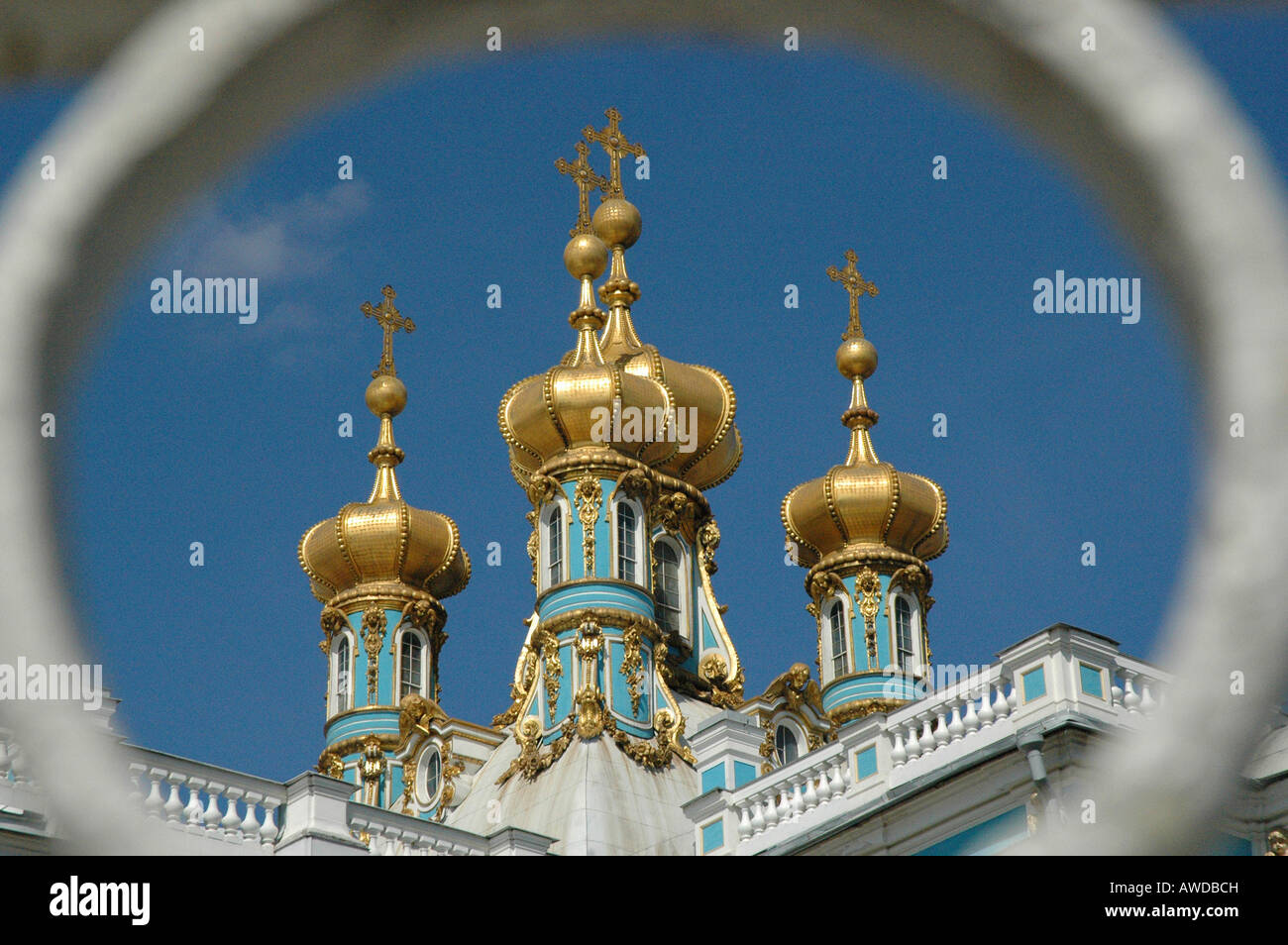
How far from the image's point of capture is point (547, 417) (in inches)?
1331

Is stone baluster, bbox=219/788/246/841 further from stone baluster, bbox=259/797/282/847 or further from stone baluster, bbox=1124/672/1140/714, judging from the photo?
stone baluster, bbox=1124/672/1140/714

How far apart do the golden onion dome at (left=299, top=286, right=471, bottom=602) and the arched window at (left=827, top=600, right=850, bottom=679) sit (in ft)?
24.8

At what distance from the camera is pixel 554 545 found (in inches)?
1278

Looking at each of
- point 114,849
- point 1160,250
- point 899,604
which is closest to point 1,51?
point 114,849

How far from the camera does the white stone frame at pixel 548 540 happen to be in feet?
105

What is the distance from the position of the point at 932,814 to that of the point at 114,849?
57.7ft

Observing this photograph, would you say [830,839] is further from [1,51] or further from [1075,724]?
[1,51]

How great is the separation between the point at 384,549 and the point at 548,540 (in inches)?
310

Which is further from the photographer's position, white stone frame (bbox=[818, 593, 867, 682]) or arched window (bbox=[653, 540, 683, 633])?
white stone frame (bbox=[818, 593, 867, 682])

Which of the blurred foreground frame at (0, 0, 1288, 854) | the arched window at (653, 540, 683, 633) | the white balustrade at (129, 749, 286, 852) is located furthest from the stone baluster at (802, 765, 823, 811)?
the blurred foreground frame at (0, 0, 1288, 854)

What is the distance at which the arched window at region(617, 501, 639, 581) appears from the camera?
31.8 m

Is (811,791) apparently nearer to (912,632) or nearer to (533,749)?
(533,749)

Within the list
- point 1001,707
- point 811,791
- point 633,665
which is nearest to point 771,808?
point 811,791

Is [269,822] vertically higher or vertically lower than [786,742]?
lower
